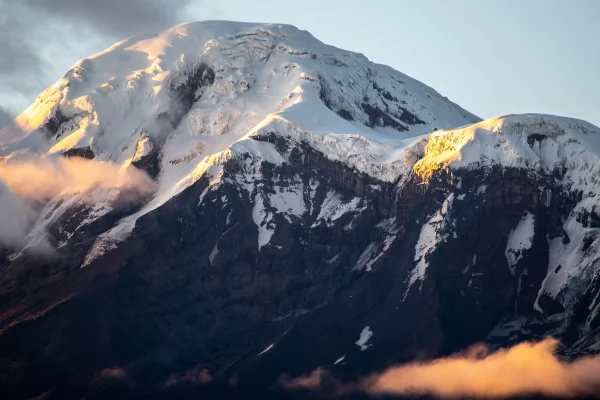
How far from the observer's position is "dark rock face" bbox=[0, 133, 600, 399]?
173 metres

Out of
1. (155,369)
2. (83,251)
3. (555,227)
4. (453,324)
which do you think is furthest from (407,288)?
(83,251)

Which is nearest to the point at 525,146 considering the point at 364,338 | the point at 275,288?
the point at 364,338

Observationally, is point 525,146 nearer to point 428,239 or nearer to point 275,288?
point 428,239

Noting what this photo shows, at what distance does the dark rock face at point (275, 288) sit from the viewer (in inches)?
6806

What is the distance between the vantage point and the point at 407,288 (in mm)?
177875

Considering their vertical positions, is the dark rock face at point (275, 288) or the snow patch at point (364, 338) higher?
the dark rock face at point (275, 288)

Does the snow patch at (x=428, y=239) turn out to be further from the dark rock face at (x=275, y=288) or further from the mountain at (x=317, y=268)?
the dark rock face at (x=275, y=288)

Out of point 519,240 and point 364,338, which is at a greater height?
point 519,240

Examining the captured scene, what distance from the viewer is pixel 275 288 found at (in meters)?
186

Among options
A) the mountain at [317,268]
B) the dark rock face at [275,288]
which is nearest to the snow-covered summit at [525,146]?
the mountain at [317,268]

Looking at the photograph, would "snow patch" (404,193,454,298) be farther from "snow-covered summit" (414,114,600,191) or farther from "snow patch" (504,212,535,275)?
"snow patch" (504,212,535,275)

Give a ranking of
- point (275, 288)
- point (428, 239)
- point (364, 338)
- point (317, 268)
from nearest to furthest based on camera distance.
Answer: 1. point (364, 338)
2. point (428, 239)
3. point (275, 288)
4. point (317, 268)

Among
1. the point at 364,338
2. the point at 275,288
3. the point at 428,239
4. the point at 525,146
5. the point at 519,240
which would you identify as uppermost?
the point at 525,146

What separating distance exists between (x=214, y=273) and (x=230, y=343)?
13.0 m
